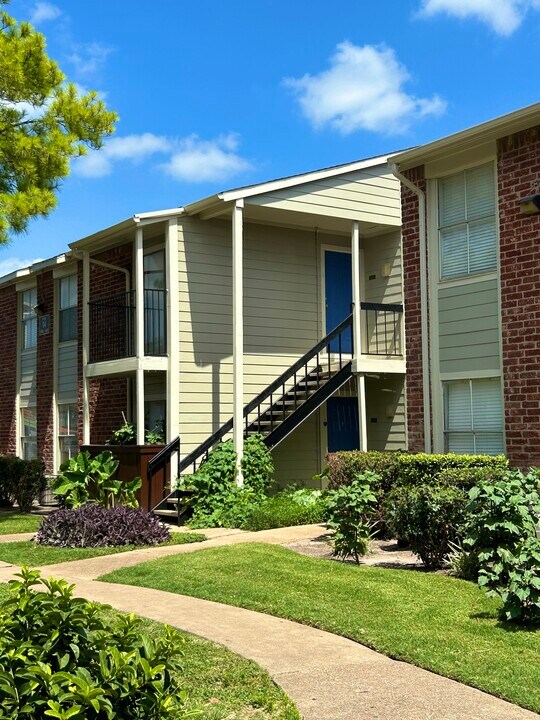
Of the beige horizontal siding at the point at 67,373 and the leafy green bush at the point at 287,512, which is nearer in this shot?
the leafy green bush at the point at 287,512

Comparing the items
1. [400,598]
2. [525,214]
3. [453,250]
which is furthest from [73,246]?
[400,598]

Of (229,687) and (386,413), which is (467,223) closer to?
(386,413)

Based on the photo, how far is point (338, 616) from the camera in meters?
6.66

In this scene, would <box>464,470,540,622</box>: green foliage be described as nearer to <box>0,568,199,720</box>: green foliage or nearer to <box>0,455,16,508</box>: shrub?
<box>0,568,199,720</box>: green foliage

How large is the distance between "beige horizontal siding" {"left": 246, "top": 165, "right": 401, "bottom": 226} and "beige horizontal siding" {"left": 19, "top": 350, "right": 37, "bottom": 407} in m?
9.25

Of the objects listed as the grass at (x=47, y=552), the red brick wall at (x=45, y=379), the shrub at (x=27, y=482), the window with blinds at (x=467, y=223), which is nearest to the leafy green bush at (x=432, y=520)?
the window with blinds at (x=467, y=223)

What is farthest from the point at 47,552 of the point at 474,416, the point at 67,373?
the point at 67,373

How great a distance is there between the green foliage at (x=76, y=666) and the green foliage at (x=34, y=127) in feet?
38.0

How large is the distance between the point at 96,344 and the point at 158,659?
575 inches

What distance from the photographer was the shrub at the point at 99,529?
1105 cm

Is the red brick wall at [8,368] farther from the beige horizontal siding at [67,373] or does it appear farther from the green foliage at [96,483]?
the green foliage at [96,483]

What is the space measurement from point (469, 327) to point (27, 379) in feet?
45.4

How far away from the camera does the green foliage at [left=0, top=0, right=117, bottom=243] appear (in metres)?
14.6

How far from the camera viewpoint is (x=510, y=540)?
7.04 meters
